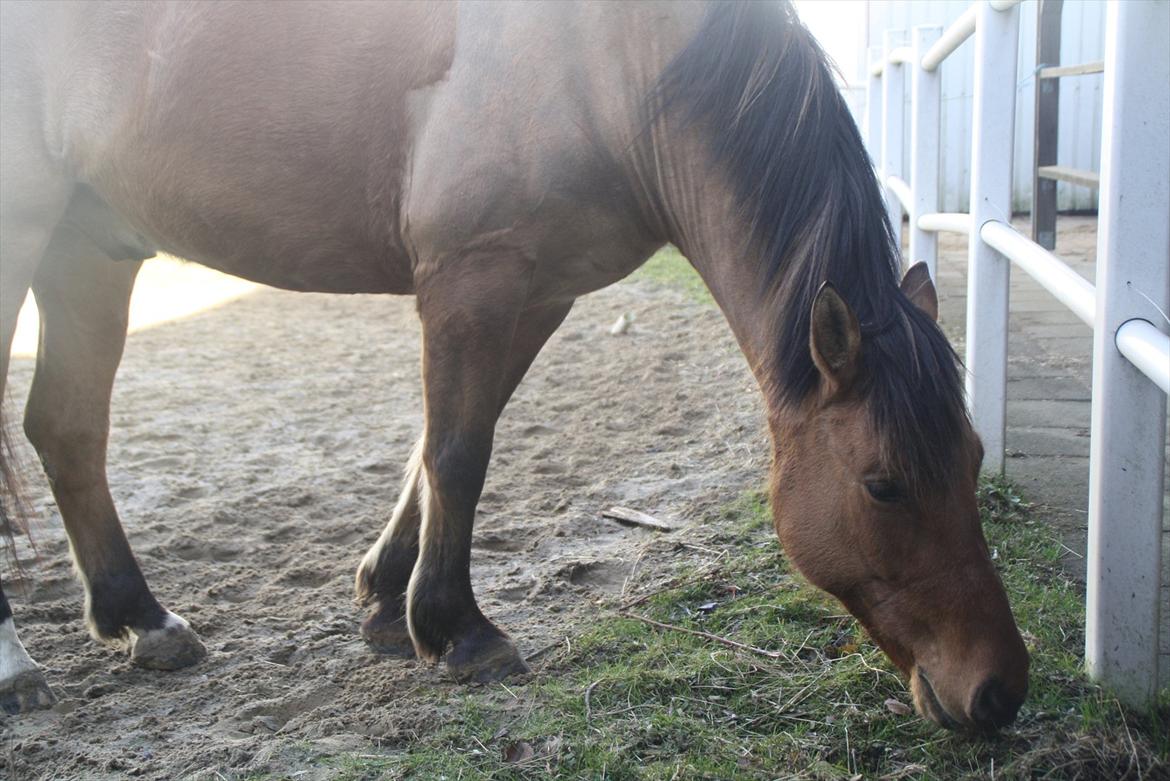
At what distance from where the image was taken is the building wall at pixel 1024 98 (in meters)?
9.99

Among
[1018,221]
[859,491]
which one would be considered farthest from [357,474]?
[1018,221]

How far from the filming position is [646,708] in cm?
233

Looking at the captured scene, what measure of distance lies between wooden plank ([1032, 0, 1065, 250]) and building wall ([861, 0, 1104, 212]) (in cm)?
296

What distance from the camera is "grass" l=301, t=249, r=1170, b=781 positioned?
2.06 m

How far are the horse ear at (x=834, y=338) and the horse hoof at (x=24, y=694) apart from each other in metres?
1.97

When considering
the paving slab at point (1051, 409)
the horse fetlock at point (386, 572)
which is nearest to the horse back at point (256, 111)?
the horse fetlock at point (386, 572)

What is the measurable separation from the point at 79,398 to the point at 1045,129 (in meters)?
6.13

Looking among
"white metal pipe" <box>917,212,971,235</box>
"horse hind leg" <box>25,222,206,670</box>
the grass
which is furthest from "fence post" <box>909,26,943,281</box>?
"horse hind leg" <box>25,222,206,670</box>

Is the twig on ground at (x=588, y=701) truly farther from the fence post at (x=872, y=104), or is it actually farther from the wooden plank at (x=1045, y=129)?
the fence post at (x=872, y=104)

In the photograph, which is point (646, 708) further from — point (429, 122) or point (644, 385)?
point (644, 385)

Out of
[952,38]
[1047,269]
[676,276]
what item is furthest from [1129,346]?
[676,276]

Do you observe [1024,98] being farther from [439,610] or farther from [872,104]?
[439,610]

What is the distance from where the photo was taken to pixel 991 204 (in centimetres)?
329

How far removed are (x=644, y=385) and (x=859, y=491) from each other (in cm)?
294
